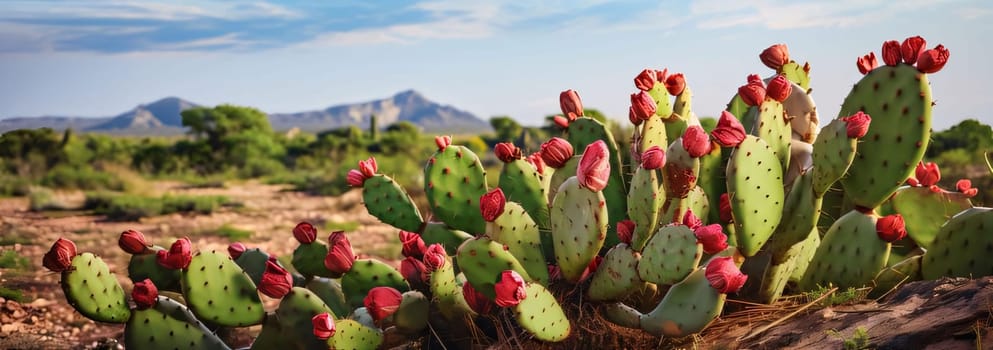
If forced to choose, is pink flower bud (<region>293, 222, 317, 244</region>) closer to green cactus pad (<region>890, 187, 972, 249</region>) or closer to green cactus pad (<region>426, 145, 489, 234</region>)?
green cactus pad (<region>426, 145, 489, 234</region>)

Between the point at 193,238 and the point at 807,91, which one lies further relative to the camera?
the point at 193,238

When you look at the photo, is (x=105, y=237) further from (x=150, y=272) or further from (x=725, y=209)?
(x=725, y=209)

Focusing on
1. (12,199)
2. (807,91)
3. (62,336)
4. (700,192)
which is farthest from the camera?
(12,199)

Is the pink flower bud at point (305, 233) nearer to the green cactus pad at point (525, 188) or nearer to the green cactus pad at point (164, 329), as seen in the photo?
the green cactus pad at point (164, 329)

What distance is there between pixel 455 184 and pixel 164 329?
1.34 m

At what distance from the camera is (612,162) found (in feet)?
13.4

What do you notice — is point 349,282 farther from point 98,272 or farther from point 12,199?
point 12,199

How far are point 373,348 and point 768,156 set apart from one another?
5.48ft

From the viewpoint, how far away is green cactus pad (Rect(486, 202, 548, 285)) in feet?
12.3

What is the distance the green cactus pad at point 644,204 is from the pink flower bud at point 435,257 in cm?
70

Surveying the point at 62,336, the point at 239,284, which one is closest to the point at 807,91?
the point at 239,284

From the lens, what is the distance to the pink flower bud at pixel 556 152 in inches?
147

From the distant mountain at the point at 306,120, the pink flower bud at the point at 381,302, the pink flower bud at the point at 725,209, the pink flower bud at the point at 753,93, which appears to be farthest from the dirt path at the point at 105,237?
the distant mountain at the point at 306,120

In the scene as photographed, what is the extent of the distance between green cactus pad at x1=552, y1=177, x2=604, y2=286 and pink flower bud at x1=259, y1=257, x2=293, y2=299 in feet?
2.61
